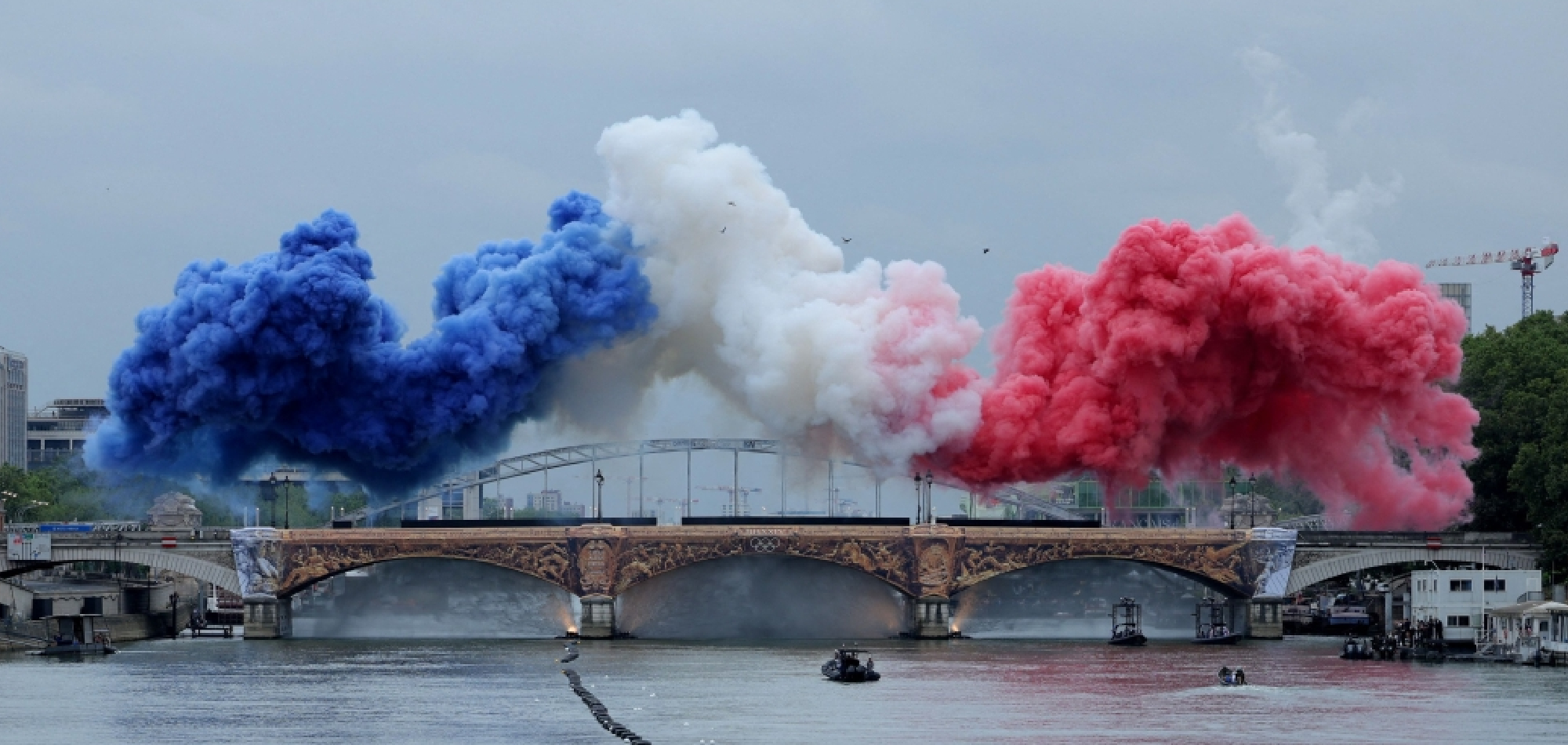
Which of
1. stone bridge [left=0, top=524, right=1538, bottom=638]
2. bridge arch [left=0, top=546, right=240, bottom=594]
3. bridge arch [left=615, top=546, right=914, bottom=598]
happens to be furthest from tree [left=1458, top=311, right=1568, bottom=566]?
bridge arch [left=0, top=546, right=240, bottom=594]

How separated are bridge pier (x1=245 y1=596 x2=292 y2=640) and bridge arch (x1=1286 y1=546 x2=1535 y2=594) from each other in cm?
5593

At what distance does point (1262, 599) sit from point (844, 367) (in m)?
28.3

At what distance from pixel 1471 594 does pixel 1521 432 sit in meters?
22.2

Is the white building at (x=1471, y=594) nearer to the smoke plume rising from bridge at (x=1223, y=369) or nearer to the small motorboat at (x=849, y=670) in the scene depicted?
the smoke plume rising from bridge at (x=1223, y=369)

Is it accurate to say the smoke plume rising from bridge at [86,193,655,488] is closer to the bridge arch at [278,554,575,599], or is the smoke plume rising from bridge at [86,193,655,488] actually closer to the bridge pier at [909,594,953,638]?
the bridge arch at [278,554,575,599]

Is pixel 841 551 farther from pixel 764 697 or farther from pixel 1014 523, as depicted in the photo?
pixel 764 697

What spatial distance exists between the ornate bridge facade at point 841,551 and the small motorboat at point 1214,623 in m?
2.44

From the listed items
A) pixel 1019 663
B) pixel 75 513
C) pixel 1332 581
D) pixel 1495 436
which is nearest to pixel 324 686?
pixel 1019 663

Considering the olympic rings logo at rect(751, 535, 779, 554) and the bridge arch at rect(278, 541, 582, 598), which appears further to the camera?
the bridge arch at rect(278, 541, 582, 598)

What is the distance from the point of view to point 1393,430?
126312 millimetres

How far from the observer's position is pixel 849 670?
104m

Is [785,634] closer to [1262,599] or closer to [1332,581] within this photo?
[1262,599]

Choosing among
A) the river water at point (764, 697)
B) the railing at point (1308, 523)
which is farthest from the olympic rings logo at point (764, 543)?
the railing at point (1308, 523)

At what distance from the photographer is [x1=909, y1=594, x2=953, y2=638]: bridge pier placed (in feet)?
431
